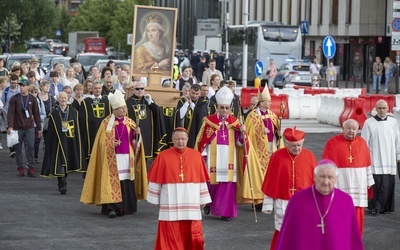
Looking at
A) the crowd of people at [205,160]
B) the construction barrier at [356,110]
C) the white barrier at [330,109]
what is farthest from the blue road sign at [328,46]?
the crowd of people at [205,160]

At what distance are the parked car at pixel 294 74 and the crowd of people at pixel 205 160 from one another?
27757mm

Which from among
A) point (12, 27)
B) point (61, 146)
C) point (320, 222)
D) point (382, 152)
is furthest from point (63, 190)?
point (12, 27)

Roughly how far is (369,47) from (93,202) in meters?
54.1

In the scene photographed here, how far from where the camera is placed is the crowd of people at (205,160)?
858cm

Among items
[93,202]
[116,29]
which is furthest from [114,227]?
[116,29]

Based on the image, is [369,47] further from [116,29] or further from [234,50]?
[116,29]

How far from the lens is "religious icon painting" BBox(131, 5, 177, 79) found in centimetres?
2419

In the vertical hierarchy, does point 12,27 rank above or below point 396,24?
above

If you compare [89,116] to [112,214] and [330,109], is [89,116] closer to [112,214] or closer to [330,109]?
[112,214]

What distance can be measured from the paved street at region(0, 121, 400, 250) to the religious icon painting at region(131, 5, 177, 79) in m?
6.39

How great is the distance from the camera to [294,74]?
2047 inches

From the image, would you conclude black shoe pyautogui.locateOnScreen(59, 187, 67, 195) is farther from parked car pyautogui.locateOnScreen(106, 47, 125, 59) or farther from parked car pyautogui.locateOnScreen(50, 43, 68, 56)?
parked car pyautogui.locateOnScreen(106, 47, 125, 59)

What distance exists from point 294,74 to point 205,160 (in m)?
36.9

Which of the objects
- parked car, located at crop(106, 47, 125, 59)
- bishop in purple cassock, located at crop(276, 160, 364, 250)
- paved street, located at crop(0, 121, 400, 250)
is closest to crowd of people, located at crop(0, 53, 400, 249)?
bishop in purple cassock, located at crop(276, 160, 364, 250)
